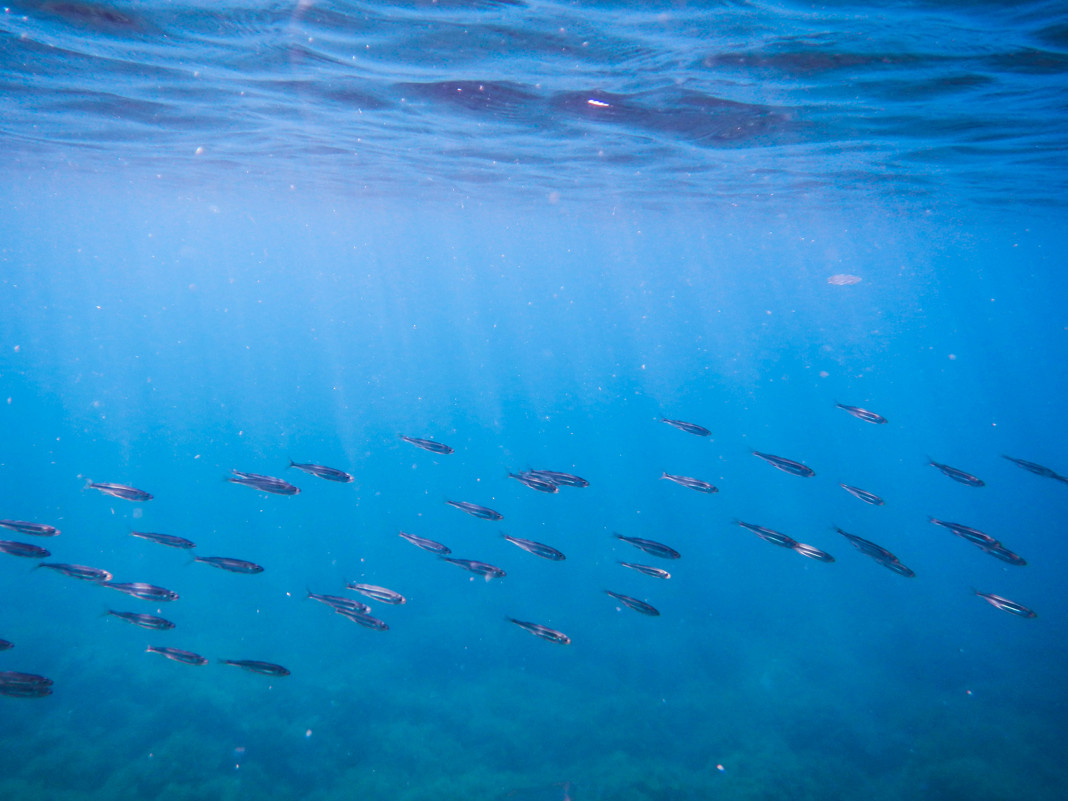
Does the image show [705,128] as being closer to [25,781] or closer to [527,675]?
[527,675]

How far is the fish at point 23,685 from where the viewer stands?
575 centimetres

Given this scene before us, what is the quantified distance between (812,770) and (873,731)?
2402 mm

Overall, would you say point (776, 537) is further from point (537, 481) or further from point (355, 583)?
point (355, 583)

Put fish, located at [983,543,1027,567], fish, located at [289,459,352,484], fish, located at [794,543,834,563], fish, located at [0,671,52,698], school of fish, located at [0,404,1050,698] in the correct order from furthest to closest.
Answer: fish, located at [289,459,352,484] → fish, located at [983,543,1027,567] → fish, located at [794,543,834,563] → school of fish, located at [0,404,1050,698] → fish, located at [0,671,52,698]

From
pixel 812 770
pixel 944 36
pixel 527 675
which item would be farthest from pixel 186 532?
pixel 944 36

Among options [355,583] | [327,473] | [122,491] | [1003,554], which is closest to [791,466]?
[1003,554]

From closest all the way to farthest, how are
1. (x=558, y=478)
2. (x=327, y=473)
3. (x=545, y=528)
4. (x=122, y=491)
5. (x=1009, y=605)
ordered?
1. (x=122, y=491)
2. (x=1009, y=605)
3. (x=327, y=473)
4. (x=558, y=478)
5. (x=545, y=528)

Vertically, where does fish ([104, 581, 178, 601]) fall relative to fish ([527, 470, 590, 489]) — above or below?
below

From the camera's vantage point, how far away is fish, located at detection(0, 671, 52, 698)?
18.9ft

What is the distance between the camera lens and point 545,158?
18.1m

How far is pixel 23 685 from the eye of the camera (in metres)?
5.83

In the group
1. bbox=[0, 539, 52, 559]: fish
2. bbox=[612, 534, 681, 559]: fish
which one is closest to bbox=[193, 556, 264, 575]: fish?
bbox=[0, 539, 52, 559]: fish

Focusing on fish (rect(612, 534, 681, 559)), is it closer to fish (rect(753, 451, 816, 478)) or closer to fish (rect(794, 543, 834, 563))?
fish (rect(794, 543, 834, 563))

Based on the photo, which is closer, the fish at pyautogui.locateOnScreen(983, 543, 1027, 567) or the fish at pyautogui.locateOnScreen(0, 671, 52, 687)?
the fish at pyautogui.locateOnScreen(0, 671, 52, 687)
